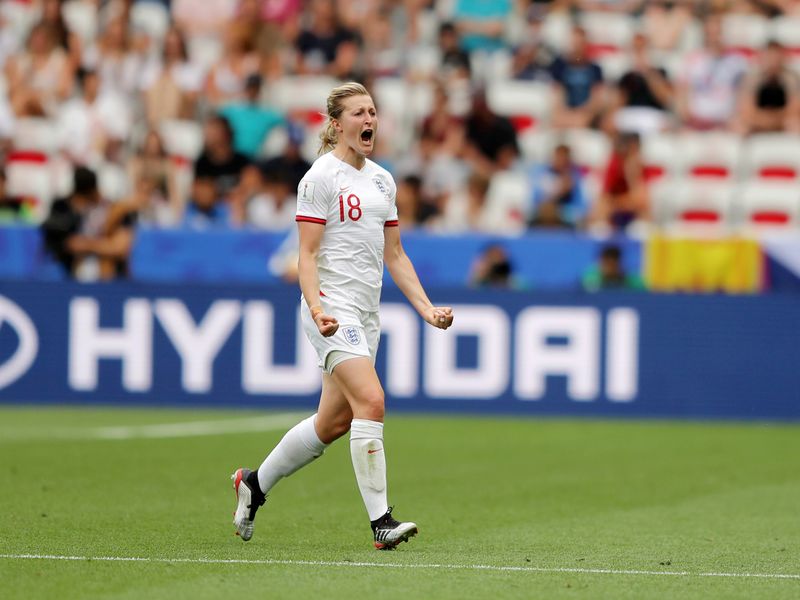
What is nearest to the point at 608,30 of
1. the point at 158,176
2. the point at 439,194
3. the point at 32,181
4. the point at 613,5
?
the point at 613,5

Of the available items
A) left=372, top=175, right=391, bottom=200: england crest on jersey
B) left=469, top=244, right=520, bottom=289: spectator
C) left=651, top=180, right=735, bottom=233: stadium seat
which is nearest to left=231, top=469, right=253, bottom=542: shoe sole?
left=372, top=175, right=391, bottom=200: england crest on jersey

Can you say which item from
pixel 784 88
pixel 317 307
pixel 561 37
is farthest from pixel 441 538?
pixel 561 37

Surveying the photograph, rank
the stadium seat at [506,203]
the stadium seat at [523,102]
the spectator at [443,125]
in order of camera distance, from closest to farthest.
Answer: the stadium seat at [506,203], the spectator at [443,125], the stadium seat at [523,102]

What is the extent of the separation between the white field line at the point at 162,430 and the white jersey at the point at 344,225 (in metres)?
6.42

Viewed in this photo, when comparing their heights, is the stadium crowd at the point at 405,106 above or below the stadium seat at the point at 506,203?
above

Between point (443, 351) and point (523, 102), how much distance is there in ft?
17.7

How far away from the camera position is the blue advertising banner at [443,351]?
1631 centimetres

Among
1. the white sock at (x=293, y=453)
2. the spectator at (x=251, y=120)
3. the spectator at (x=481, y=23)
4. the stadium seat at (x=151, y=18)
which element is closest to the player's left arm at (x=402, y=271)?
the white sock at (x=293, y=453)

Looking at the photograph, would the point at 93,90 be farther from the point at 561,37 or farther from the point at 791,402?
the point at 791,402

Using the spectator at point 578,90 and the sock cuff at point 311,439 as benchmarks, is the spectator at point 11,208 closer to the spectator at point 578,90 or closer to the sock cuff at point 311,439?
the spectator at point 578,90

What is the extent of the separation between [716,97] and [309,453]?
13439mm

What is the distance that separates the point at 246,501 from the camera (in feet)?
26.9

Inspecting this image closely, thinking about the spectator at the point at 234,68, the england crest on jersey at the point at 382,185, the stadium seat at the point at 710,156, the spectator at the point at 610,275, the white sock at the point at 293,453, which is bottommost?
the white sock at the point at 293,453

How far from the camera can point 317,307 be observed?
7727 millimetres
